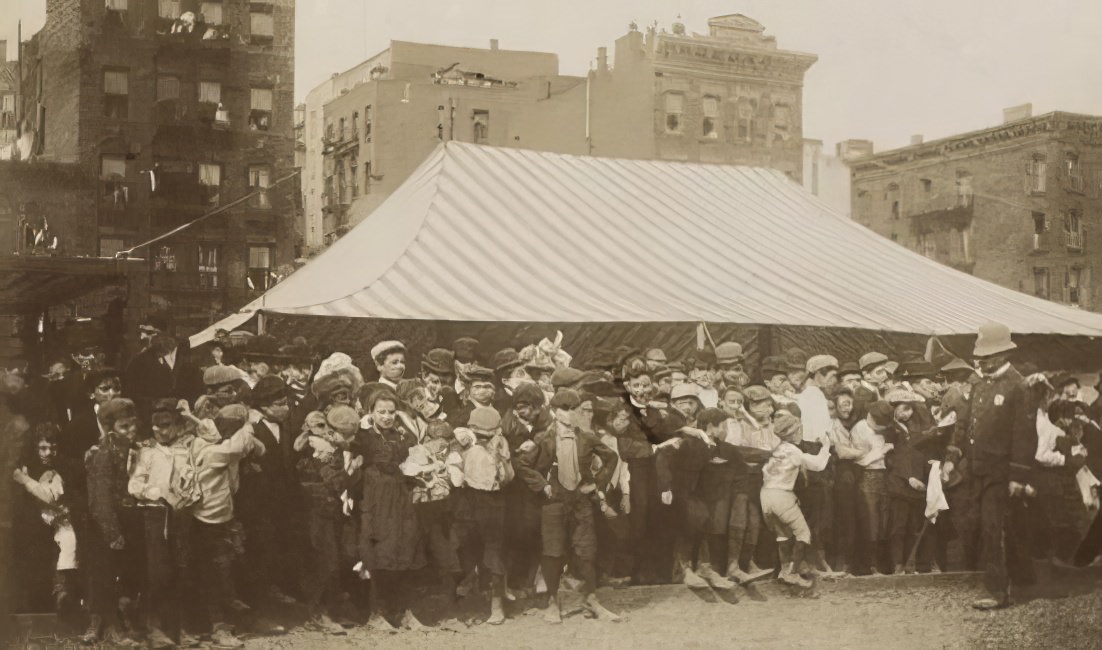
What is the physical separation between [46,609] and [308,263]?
1883 mm

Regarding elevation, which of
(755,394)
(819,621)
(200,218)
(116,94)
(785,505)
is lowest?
(819,621)

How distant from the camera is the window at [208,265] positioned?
228 inches

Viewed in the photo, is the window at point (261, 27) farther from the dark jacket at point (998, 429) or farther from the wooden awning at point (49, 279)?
the dark jacket at point (998, 429)

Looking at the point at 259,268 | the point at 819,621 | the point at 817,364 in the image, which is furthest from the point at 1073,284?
the point at 259,268

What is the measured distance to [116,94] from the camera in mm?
5730

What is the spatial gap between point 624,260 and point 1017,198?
2357 mm

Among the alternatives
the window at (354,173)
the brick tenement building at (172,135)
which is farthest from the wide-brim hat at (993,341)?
the brick tenement building at (172,135)

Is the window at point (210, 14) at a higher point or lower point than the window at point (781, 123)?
higher

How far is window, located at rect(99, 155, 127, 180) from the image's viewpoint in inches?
225

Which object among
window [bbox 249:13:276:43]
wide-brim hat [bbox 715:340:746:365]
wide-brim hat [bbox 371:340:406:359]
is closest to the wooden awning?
wide-brim hat [bbox 371:340:406:359]

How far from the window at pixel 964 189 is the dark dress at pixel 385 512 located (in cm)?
363

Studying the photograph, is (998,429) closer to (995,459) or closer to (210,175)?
(995,459)

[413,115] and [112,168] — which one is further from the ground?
[413,115]

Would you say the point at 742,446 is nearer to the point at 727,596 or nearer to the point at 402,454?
the point at 727,596
